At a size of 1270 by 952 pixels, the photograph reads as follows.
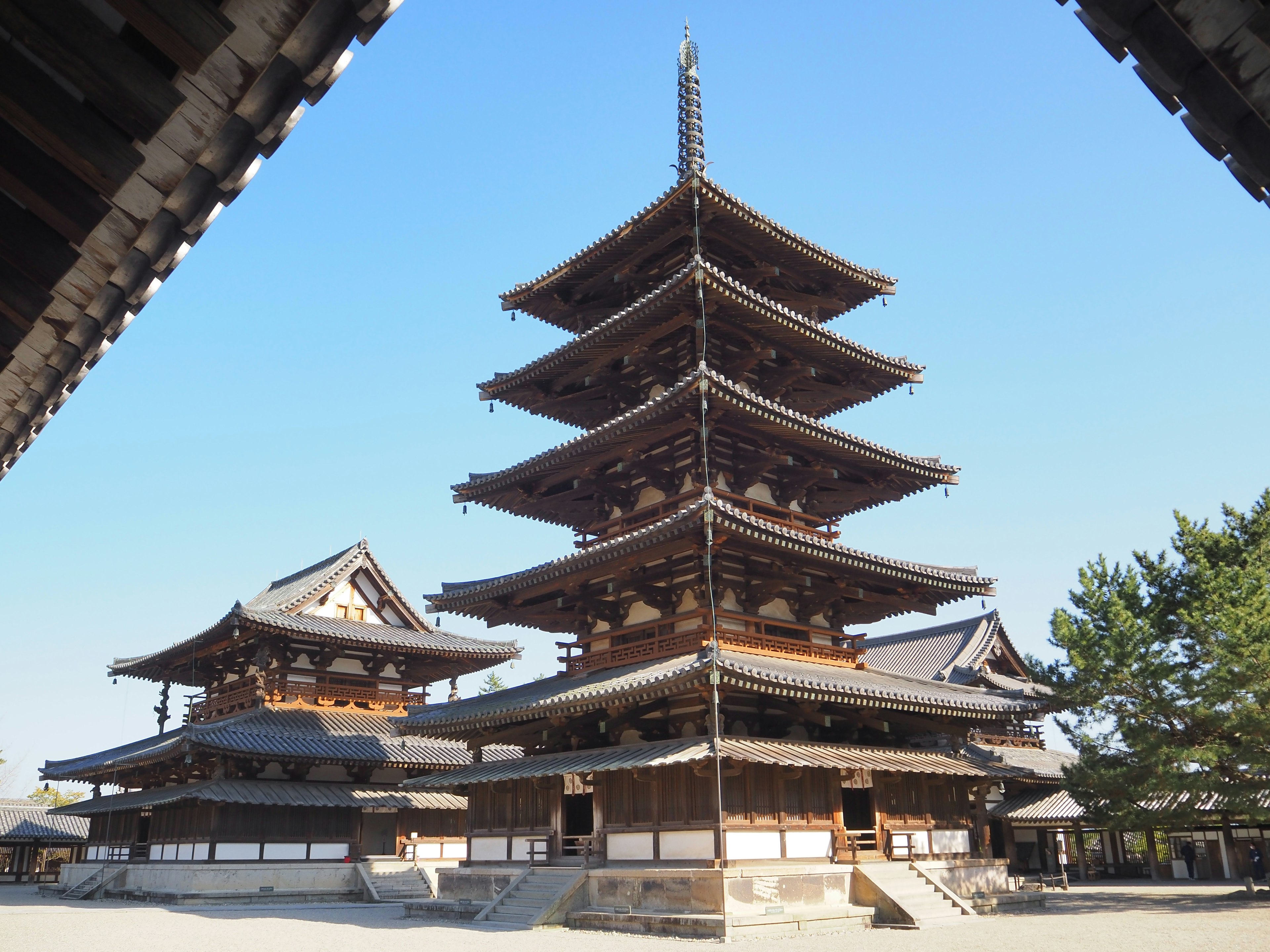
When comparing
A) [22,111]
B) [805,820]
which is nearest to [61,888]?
[805,820]

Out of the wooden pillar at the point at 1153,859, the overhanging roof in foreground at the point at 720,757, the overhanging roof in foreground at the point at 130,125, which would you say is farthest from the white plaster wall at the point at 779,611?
the wooden pillar at the point at 1153,859

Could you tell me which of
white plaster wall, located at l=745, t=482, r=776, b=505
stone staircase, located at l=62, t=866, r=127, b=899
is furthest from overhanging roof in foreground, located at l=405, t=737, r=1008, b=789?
stone staircase, located at l=62, t=866, r=127, b=899

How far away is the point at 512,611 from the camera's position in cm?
2705

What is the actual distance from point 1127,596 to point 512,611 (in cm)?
1825

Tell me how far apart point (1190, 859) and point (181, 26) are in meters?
42.9

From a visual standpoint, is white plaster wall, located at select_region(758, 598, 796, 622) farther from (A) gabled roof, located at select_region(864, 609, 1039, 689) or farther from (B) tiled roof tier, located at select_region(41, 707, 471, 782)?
(A) gabled roof, located at select_region(864, 609, 1039, 689)

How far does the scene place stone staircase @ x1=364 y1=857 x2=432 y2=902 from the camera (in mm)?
31406

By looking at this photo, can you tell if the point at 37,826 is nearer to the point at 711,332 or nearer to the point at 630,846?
the point at 630,846

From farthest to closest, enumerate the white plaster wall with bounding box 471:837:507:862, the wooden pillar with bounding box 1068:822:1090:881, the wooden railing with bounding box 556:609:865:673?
the wooden pillar with bounding box 1068:822:1090:881 < the white plaster wall with bounding box 471:837:507:862 < the wooden railing with bounding box 556:609:865:673

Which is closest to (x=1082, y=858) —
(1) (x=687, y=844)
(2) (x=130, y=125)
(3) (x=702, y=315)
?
(1) (x=687, y=844)

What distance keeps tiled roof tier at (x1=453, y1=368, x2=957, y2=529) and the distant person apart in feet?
68.4

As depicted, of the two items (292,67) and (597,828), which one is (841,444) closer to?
(597,828)

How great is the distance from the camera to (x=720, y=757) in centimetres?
1862

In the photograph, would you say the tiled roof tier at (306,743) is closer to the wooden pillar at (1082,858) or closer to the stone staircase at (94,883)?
the stone staircase at (94,883)
